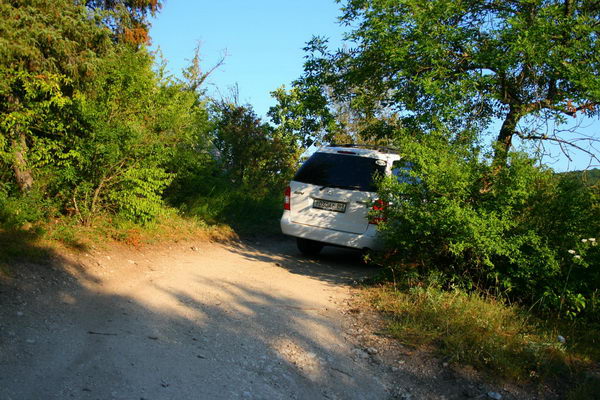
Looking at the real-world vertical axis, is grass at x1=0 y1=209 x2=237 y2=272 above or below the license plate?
below

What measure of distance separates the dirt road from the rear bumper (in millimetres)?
1173

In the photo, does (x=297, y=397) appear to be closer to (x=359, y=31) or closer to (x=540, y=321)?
(x=540, y=321)

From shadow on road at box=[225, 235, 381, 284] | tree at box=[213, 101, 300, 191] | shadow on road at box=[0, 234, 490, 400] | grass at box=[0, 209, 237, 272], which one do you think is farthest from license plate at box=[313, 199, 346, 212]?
tree at box=[213, 101, 300, 191]

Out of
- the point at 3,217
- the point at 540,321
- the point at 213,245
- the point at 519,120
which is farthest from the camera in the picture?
the point at 213,245

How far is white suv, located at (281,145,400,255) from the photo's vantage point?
8.31 m

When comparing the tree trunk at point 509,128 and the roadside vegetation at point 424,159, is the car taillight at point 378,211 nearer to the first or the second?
the roadside vegetation at point 424,159

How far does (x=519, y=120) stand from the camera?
853 centimetres

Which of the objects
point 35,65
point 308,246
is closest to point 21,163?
point 35,65

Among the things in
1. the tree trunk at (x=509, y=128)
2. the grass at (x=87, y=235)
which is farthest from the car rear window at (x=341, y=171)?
the grass at (x=87, y=235)

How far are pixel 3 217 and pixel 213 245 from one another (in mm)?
4059

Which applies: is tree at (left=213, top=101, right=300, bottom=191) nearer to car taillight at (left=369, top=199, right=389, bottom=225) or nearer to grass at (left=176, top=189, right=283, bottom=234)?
grass at (left=176, top=189, right=283, bottom=234)

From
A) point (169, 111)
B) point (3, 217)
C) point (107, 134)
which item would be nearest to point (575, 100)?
point (169, 111)

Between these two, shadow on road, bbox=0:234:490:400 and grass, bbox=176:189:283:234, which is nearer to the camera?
shadow on road, bbox=0:234:490:400

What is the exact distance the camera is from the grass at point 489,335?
432 cm
